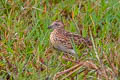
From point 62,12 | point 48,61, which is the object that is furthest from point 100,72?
point 62,12

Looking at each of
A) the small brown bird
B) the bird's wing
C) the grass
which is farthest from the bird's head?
the bird's wing

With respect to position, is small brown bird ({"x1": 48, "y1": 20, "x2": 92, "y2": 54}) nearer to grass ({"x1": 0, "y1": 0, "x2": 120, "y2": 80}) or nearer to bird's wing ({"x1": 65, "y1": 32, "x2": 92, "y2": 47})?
bird's wing ({"x1": 65, "y1": 32, "x2": 92, "y2": 47})

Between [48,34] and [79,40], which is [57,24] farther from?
[79,40]

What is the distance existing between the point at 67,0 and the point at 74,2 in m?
0.13

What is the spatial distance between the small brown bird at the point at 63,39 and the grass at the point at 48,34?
5.1 inches

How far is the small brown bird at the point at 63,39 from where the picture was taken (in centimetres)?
782

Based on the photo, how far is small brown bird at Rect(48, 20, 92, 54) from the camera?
782 centimetres

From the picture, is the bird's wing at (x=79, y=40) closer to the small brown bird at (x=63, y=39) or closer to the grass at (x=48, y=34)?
the small brown bird at (x=63, y=39)

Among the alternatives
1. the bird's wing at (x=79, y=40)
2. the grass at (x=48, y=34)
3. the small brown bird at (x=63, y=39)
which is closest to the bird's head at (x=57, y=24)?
the small brown bird at (x=63, y=39)

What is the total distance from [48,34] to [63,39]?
31 cm

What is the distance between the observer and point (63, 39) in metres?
8.17

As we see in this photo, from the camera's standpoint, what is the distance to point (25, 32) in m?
8.02

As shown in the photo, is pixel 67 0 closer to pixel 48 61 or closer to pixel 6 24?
pixel 6 24

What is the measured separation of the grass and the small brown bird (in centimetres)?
13
